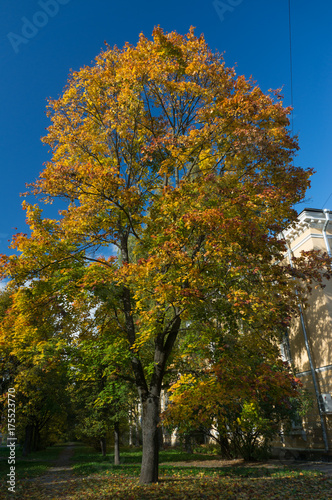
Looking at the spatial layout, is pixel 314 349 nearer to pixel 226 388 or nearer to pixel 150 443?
pixel 150 443

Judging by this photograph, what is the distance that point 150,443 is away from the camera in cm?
938

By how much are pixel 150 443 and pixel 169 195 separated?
6.98 meters

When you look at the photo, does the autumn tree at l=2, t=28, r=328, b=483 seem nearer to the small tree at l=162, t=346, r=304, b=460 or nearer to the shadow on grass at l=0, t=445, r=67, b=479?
the small tree at l=162, t=346, r=304, b=460

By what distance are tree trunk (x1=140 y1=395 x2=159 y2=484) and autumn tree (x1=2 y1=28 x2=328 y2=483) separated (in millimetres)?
29

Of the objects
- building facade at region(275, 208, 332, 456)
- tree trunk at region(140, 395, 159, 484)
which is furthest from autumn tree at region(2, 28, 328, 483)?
building facade at region(275, 208, 332, 456)

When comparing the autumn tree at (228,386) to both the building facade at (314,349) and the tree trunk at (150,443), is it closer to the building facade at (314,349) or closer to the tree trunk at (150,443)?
the tree trunk at (150,443)

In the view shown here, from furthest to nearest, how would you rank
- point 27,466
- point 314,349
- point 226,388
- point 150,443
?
point 27,466 < point 314,349 < point 150,443 < point 226,388

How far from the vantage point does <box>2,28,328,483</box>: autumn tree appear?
27.0 ft

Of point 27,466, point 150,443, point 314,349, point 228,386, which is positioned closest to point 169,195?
point 228,386

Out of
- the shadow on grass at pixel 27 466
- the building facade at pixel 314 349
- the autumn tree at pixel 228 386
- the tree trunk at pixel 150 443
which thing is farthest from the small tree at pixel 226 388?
the shadow on grass at pixel 27 466

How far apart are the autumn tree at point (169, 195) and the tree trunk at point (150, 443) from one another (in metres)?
0.03

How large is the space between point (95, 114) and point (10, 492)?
39.4ft

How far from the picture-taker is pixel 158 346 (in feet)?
33.9

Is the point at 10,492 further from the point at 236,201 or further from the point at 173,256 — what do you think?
the point at 236,201
